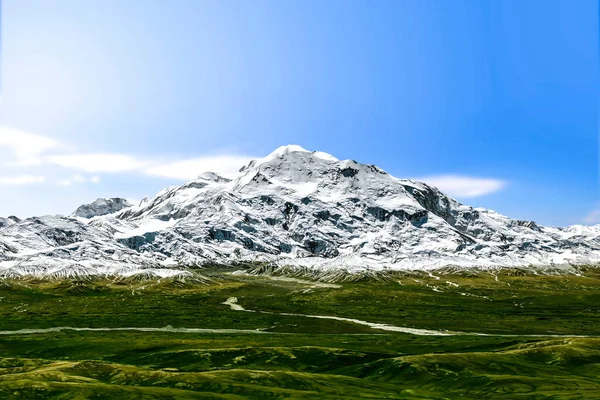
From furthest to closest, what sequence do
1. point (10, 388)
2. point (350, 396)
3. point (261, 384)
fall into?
point (261, 384) < point (350, 396) < point (10, 388)

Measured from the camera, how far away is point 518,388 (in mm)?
115938

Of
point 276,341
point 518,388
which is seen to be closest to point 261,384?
point 518,388

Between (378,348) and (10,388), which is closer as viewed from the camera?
(10,388)

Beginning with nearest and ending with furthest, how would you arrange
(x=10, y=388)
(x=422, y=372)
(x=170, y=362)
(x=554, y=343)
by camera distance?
(x=10, y=388), (x=422, y=372), (x=170, y=362), (x=554, y=343)

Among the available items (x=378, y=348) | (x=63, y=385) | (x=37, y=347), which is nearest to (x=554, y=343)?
(x=378, y=348)

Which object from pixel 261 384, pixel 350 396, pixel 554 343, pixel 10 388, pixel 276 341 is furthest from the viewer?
pixel 276 341

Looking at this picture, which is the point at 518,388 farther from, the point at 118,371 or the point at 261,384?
the point at 118,371

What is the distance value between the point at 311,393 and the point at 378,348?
6413 cm

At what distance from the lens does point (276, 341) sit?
181500 mm

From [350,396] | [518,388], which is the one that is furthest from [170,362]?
[518,388]

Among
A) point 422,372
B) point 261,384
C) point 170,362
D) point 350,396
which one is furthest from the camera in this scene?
point 170,362

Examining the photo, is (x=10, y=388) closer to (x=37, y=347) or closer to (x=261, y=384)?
(x=261, y=384)

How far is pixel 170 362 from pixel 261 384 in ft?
136

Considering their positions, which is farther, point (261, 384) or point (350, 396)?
point (261, 384)
